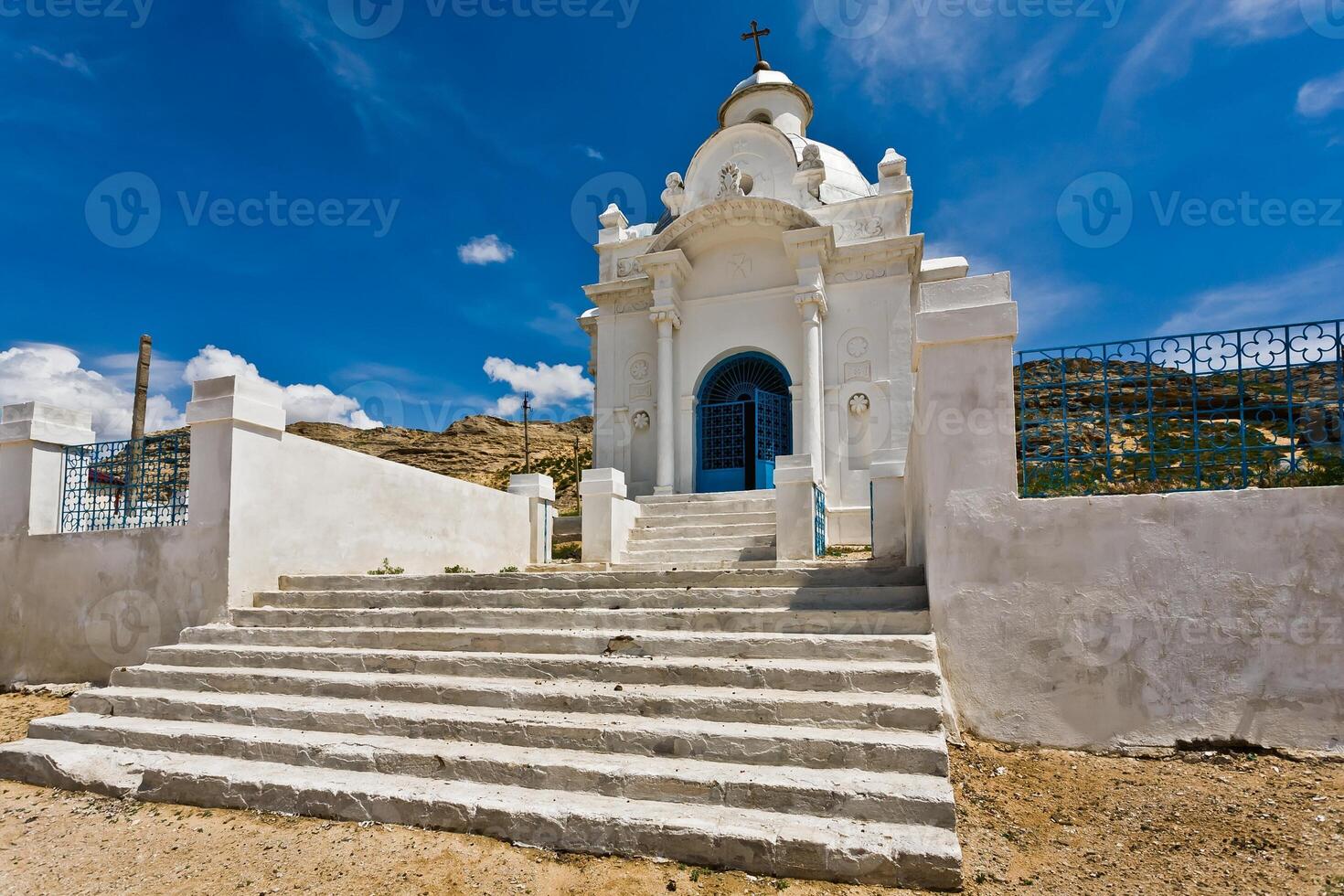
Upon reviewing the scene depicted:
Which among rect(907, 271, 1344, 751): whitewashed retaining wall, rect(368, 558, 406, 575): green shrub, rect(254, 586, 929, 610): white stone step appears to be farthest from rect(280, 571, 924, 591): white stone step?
rect(907, 271, 1344, 751): whitewashed retaining wall

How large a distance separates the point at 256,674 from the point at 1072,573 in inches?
221

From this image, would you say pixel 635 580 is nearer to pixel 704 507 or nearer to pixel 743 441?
pixel 704 507

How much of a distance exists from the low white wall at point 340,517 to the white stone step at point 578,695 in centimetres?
117

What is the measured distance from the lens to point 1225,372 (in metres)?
4.59

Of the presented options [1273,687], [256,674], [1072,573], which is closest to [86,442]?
[256,674]

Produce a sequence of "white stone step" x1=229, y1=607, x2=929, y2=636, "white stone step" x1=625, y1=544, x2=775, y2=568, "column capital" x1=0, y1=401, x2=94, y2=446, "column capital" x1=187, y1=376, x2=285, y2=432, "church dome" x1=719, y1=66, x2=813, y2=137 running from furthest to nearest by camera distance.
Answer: "church dome" x1=719, y1=66, x2=813, y2=137 < "white stone step" x1=625, y1=544, x2=775, y2=568 < "column capital" x1=0, y1=401, x2=94, y2=446 < "column capital" x1=187, y1=376, x2=285, y2=432 < "white stone step" x1=229, y1=607, x2=929, y2=636

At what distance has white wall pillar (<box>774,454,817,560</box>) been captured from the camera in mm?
8742

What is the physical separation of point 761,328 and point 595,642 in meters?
9.05

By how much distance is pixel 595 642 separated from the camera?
16.9ft

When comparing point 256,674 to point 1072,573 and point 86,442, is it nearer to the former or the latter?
point 86,442

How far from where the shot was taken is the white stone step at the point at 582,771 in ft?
11.3

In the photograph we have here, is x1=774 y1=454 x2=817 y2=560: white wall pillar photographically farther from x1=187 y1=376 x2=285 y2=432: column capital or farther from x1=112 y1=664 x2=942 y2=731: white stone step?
x1=187 y1=376 x2=285 y2=432: column capital

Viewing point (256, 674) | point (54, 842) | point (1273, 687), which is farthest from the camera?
point (256, 674)

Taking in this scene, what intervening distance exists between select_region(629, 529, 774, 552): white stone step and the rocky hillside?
27592 millimetres
